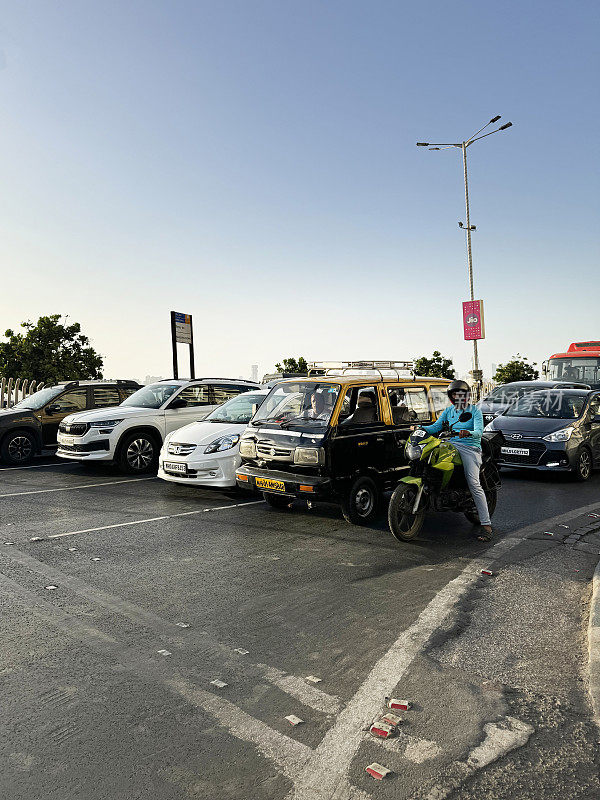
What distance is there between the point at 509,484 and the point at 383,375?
156 inches

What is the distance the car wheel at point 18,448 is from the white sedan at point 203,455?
5.84 metres

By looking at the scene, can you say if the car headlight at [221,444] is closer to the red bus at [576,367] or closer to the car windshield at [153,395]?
the car windshield at [153,395]

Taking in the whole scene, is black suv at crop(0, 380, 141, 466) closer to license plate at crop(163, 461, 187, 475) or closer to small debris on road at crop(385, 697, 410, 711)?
license plate at crop(163, 461, 187, 475)

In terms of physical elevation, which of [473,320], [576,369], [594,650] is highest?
[473,320]

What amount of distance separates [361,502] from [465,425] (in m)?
1.78

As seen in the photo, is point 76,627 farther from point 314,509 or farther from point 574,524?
point 574,524

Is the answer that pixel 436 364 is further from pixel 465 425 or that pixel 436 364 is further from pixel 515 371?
pixel 465 425

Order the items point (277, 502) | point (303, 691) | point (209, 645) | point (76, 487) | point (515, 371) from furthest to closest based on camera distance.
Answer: point (515, 371), point (76, 487), point (277, 502), point (209, 645), point (303, 691)

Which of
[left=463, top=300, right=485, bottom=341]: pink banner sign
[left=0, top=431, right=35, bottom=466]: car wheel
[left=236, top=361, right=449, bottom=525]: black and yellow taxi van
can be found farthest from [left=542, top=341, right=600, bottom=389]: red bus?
[left=0, top=431, right=35, bottom=466]: car wheel

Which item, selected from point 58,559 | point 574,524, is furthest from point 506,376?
point 58,559

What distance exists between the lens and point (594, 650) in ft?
14.1

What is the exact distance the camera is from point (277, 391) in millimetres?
9336

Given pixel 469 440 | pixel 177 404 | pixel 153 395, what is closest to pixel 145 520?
pixel 469 440

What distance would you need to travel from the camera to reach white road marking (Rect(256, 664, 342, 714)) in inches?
142
